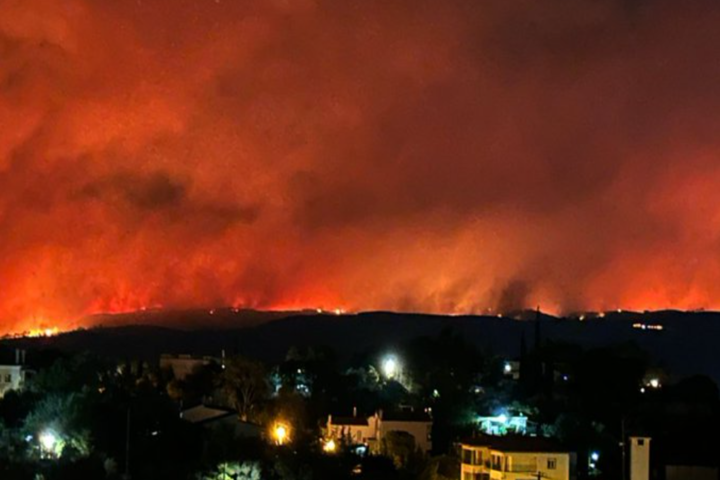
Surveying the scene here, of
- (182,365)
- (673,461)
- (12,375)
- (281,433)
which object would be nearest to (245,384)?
(281,433)

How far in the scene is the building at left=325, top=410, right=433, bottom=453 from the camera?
→ 33.1 metres

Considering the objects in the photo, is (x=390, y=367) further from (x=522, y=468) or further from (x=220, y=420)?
(x=522, y=468)

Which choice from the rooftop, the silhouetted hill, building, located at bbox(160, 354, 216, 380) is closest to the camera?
the rooftop

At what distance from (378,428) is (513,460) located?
5.38 metres

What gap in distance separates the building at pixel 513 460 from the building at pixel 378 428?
8.60 feet

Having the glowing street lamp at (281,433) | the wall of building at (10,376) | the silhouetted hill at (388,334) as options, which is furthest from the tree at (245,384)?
the silhouetted hill at (388,334)

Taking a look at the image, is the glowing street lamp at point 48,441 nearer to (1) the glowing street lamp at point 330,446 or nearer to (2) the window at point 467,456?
(1) the glowing street lamp at point 330,446

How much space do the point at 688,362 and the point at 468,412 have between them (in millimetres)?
31394

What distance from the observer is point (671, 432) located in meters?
34.8

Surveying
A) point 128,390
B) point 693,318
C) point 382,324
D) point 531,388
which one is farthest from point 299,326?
point 128,390

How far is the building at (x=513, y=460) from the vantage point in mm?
29188

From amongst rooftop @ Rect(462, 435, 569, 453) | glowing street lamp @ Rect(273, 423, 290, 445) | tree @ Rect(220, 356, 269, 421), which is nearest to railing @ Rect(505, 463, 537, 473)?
rooftop @ Rect(462, 435, 569, 453)

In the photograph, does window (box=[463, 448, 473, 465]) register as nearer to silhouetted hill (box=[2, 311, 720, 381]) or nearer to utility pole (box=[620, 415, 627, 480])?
utility pole (box=[620, 415, 627, 480])

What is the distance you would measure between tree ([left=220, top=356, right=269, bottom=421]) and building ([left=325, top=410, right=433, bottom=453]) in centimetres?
263
